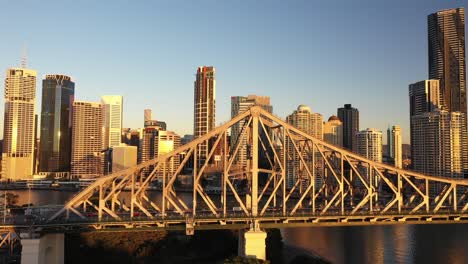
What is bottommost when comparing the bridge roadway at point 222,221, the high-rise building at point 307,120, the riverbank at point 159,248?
the riverbank at point 159,248

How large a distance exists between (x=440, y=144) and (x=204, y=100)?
84218mm

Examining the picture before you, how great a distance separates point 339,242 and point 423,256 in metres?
13.1

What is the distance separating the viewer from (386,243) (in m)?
67.6

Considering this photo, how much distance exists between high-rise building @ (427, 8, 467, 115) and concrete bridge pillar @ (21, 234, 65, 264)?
17040 centimetres

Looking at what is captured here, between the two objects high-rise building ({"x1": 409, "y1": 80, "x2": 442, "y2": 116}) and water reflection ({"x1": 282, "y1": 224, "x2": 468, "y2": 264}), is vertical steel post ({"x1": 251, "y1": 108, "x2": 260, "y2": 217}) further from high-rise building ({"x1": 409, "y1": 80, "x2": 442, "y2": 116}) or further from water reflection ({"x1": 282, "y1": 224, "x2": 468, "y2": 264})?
high-rise building ({"x1": 409, "y1": 80, "x2": 442, "y2": 116})

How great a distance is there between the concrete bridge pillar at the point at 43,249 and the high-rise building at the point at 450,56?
6709 inches

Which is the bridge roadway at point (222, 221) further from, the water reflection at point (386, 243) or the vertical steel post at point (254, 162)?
the water reflection at point (386, 243)

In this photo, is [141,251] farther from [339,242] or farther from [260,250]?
[339,242]

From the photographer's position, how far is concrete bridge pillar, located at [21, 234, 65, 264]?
3803 centimetres

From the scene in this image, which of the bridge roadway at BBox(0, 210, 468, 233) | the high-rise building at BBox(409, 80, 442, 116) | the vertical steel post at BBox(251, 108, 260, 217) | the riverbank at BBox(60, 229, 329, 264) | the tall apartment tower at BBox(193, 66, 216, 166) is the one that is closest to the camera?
the bridge roadway at BBox(0, 210, 468, 233)

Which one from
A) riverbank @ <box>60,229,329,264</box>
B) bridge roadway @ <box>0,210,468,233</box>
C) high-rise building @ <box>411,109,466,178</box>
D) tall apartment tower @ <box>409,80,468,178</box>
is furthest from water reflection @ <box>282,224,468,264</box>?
tall apartment tower @ <box>409,80,468,178</box>

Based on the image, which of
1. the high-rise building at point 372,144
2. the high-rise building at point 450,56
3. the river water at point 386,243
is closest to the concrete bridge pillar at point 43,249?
the river water at point 386,243

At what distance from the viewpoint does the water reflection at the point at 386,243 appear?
5909 centimetres

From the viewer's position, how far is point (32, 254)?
38156mm
